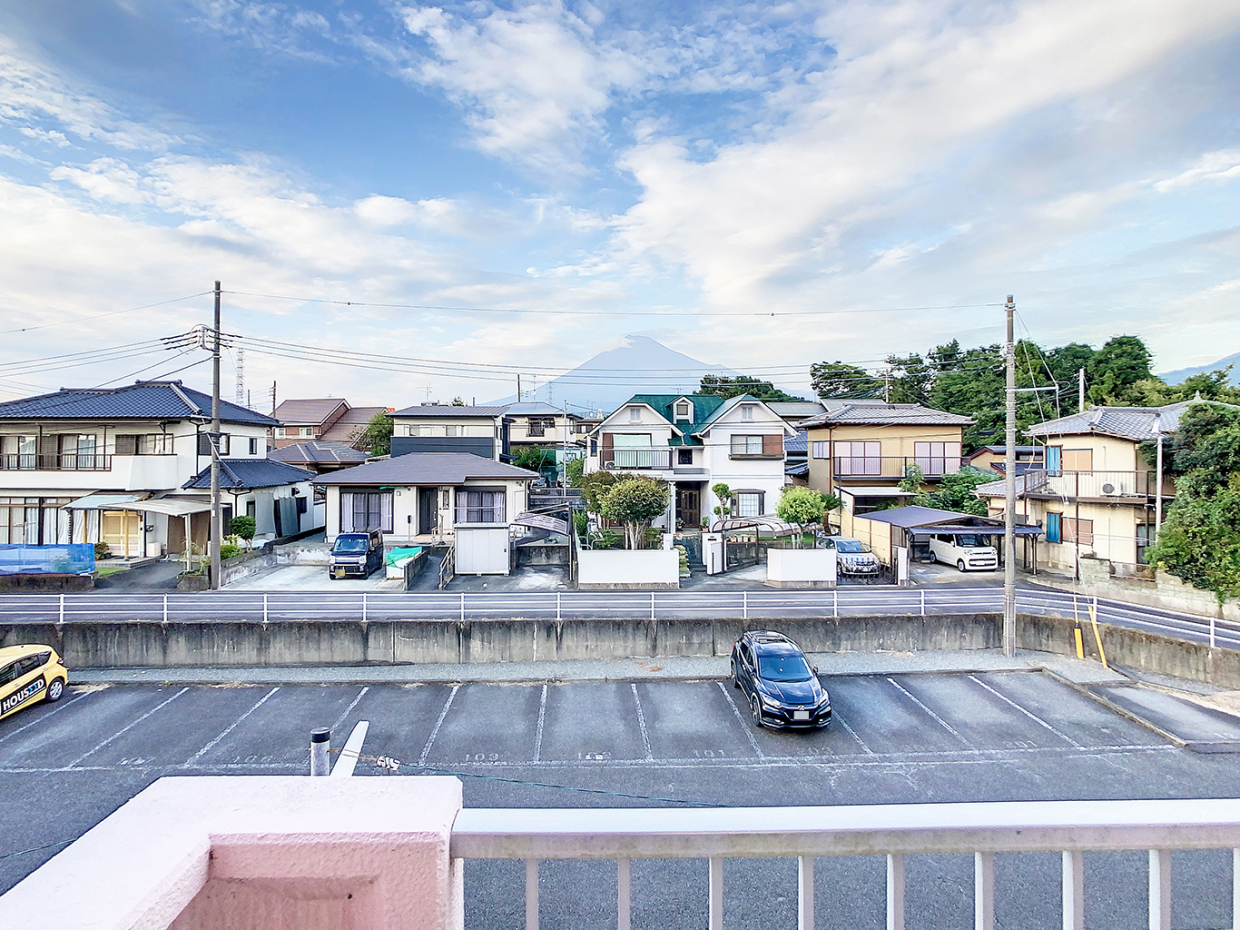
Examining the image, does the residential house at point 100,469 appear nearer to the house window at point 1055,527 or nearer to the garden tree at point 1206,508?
the garden tree at point 1206,508

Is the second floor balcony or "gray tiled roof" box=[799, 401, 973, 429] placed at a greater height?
"gray tiled roof" box=[799, 401, 973, 429]

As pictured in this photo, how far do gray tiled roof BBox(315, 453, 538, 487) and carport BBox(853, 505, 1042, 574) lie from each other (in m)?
13.7

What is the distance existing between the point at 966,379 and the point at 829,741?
42886 mm

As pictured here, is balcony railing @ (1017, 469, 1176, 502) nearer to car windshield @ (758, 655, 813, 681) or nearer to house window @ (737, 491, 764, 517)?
house window @ (737, 491, 764, 517)

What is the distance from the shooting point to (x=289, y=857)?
1.32 m

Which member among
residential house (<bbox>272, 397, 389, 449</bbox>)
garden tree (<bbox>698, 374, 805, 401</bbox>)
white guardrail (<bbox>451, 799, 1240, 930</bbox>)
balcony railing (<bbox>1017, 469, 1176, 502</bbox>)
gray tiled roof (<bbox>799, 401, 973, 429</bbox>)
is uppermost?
garden tree (<bbox>698, 374, 805, 401</bbox>)

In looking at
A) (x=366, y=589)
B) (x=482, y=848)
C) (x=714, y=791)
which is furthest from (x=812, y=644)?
(x=482, y=848)

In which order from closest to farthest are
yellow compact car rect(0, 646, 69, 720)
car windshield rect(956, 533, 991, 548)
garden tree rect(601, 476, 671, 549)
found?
yellow compact car rect(0, 646, 69, 720), garden tree rect(601, 476, 671, 549), car windshield rect(956, 533, 991, 548)

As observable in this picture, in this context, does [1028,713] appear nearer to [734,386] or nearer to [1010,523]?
[1010,523]

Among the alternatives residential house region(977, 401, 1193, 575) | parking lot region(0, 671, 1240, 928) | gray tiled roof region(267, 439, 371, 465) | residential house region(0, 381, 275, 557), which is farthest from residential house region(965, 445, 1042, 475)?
residential house region(0, 381, 275, 557)

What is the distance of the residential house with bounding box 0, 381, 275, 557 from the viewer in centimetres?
2298

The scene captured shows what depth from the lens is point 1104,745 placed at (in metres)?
10.4

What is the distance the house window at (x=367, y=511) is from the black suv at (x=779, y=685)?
693 inches

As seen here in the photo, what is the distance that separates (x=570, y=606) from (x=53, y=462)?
2311 centimetres
